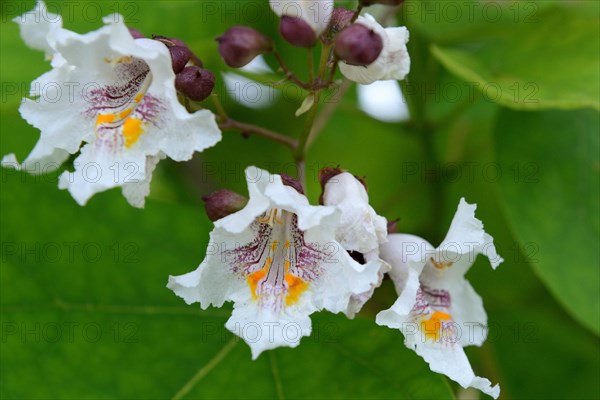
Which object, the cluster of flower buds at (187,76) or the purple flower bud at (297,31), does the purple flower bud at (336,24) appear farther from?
the cluster of flower buds at (187,76)

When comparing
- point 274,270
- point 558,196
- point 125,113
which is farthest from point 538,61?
point 125,113

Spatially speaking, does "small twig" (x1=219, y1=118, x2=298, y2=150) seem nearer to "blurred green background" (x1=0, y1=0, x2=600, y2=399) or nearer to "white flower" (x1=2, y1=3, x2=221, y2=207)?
"white flower" (x1=2, y1=3, x2=221, y2=207)

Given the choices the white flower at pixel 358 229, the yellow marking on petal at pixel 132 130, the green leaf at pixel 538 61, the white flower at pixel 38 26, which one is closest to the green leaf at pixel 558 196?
the green leaf at pixel 538 61

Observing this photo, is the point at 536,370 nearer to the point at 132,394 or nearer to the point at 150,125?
the point at 132,394

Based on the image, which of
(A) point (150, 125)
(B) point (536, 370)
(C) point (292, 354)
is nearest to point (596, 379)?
(B) point (536, 370)

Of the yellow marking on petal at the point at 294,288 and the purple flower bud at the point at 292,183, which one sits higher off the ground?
the purple flower bud at the point at 292,183

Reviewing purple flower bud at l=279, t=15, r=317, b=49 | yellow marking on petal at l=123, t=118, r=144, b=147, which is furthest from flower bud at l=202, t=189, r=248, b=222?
purple flower bud at l=279, t=15, r=317, b=49
